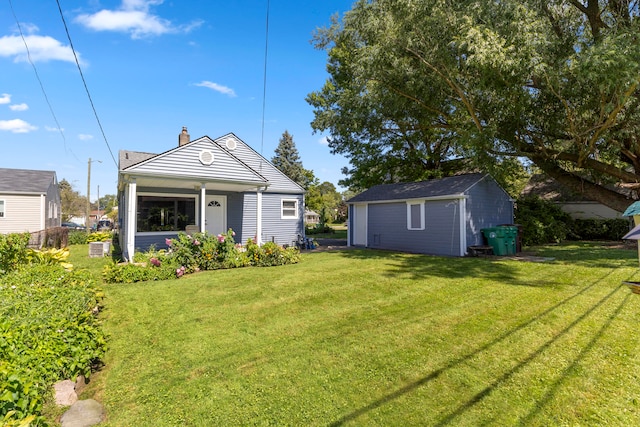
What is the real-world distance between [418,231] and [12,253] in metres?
12.9

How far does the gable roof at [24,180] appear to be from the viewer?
1733 centimetres

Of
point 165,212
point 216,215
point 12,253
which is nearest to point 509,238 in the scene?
point 216,215

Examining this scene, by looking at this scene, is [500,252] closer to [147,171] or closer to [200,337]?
[200,337]

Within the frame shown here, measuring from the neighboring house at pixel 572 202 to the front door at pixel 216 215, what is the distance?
19039 millimetres

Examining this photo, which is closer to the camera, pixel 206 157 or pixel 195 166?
pixel 195 166

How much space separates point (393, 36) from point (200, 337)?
34.7 feet

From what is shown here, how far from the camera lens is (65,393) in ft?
10.2

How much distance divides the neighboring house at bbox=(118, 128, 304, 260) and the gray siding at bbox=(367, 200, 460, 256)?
3.88 metres

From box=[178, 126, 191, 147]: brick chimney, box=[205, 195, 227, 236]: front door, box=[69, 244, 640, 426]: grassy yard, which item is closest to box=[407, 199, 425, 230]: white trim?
box=[69, 244, 640, 426]: grassy yard

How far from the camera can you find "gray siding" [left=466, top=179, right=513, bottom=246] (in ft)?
41.4

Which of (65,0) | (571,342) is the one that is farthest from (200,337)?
(65,0)

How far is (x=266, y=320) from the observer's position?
523 centimetres

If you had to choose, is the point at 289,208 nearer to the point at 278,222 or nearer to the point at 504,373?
the point at 278,222

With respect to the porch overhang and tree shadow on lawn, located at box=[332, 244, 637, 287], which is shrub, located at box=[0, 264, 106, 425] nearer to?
the porch overhang
